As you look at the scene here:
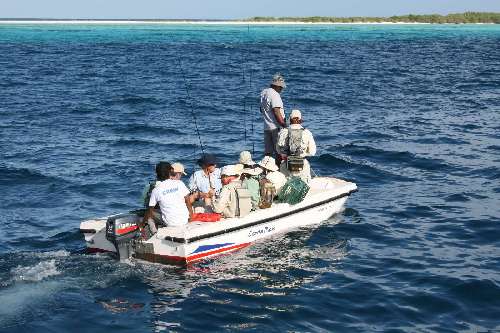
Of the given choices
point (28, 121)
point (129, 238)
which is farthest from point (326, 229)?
point (28, 121)

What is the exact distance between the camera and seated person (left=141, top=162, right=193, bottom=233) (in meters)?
11.9

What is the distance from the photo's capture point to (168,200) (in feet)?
39.4

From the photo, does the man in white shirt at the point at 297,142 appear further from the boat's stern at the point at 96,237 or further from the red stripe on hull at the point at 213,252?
the boat's stern at the point at 96,237

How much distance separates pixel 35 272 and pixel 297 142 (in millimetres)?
6097

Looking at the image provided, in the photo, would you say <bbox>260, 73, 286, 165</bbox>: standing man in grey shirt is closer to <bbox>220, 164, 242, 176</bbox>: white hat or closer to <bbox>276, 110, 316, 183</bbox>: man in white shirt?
<bbox>276, 110, 316, 183</bbox>: man in white shirt

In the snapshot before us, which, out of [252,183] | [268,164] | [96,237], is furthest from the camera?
[268,164]

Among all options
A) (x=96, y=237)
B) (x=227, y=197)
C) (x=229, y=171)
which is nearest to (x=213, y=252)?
(x=227, y=197)

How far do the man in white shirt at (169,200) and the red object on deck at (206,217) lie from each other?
0.23m

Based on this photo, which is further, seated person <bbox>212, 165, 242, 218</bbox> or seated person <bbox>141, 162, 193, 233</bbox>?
seated person <bbox>212, 165, 242, 218</bbox>

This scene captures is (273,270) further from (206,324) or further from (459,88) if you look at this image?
(459,88)

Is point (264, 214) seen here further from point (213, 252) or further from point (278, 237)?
point (213, 252)

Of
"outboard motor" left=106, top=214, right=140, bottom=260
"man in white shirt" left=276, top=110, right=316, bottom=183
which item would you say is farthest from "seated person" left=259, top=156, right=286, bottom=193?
"outboard motor" left=106, top=214, right=140, bottom=260

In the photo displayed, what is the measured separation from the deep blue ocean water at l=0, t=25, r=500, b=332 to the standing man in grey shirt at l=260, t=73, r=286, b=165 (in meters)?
2.51

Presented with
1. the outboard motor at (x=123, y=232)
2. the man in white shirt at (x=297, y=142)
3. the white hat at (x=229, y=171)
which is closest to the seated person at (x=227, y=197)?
the white hat at (x=229, y=171)
